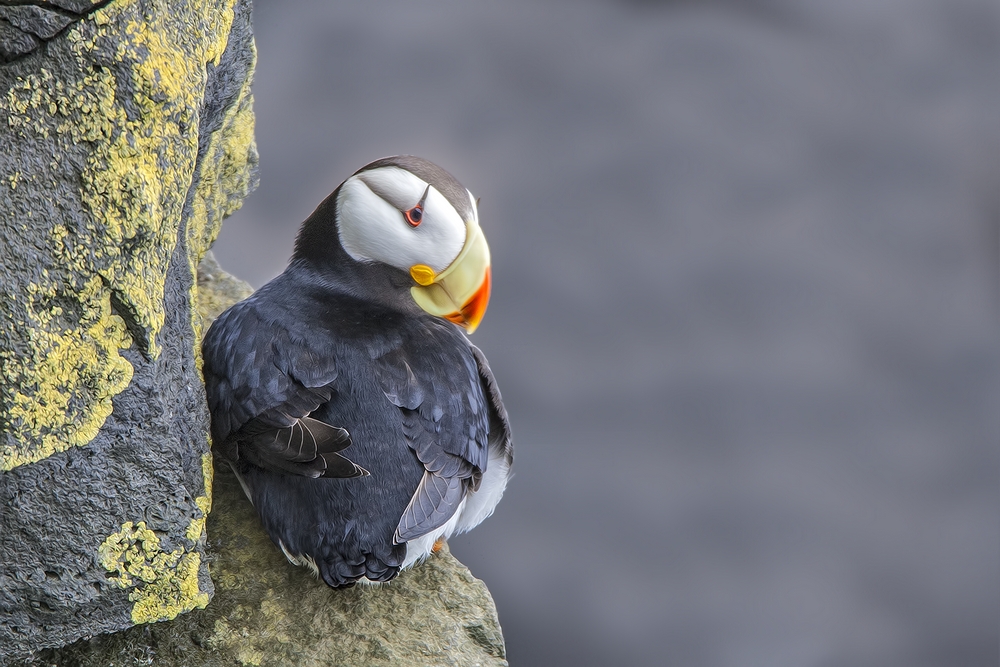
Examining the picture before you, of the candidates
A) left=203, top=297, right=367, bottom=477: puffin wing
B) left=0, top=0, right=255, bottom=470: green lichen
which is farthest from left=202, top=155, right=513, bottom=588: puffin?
left=0, top=0, right=255, bottom=470: green lichen

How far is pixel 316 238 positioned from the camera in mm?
1801

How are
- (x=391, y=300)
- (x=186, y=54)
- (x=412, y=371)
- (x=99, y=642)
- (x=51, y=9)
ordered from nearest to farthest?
1. (x=51, y=9)
2. (x=186, y=54)
3. (x=99, y=642)
4. (x=412, y=371)
5. (x=391, y=300)

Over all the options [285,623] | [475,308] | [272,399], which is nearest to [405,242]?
[475,308]

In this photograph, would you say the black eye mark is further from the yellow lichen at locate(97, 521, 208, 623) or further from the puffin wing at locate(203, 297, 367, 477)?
the yellow lichen at locate(97, 521, 208, 623)

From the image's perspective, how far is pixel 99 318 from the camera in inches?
46.7

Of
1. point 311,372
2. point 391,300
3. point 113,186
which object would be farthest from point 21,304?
point 391,300

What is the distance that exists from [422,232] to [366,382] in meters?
0.30

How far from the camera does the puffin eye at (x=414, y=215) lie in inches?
65.4

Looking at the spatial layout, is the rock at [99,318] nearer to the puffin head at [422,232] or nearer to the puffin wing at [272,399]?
the puffin wing at [272,399]

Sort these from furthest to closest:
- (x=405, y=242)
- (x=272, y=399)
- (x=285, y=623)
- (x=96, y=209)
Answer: (x=405, y=242) < (x=285, y=623) < (x=272, y=399) < (x=96, y=209)

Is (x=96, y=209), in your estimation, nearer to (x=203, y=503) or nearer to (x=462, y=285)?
(x=203, y=503)

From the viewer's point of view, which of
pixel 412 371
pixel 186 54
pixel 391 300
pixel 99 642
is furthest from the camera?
pixel 391 300

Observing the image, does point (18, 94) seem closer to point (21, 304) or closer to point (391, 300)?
point (21, 304)

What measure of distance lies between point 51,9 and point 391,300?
819mm
